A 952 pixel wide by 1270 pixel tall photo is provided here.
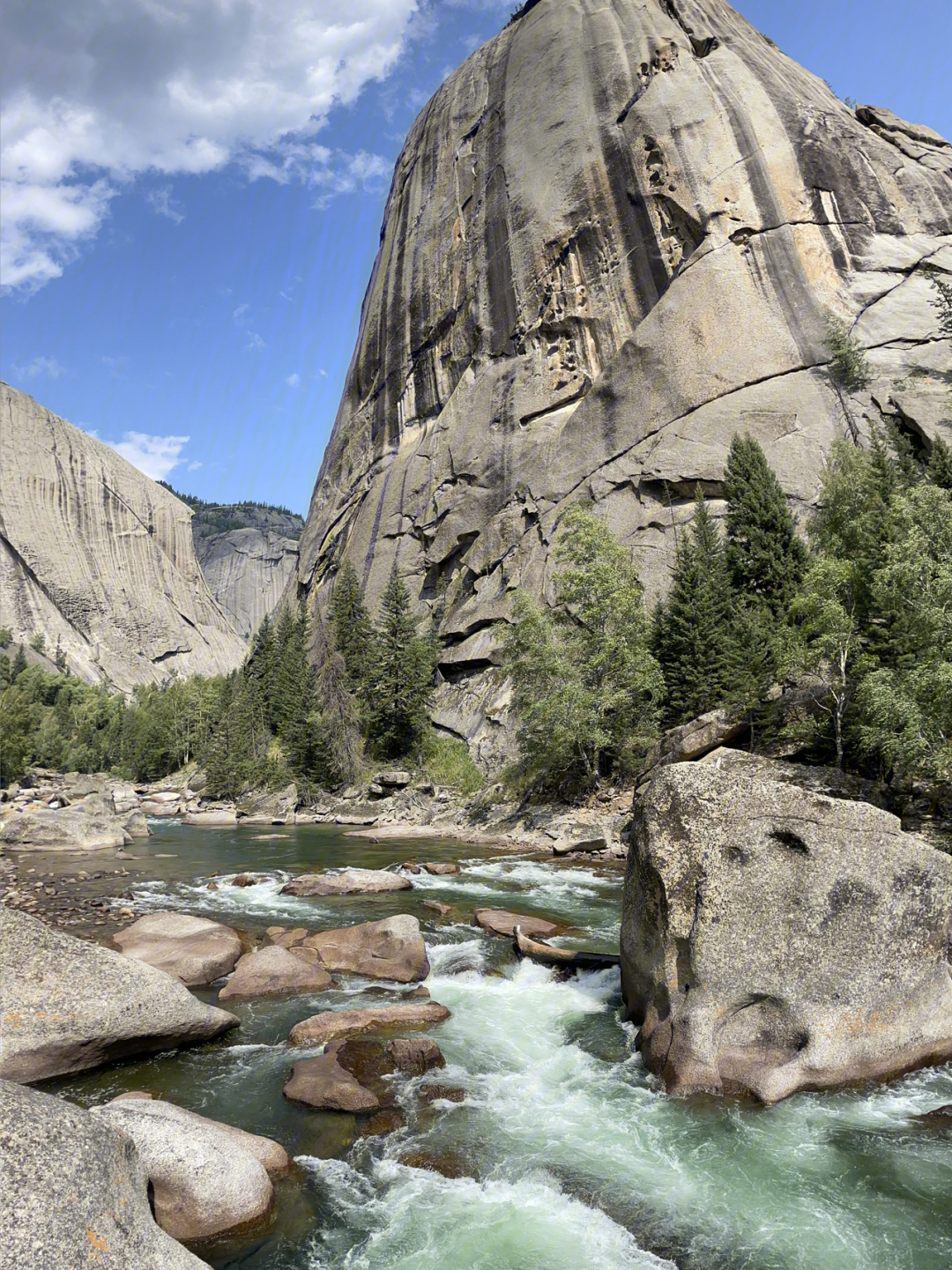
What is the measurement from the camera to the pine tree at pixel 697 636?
29359 millimetres

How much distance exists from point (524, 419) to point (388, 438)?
1652cm

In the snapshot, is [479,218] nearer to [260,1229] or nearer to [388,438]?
[388,438]

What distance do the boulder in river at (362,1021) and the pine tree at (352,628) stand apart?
38226 mm

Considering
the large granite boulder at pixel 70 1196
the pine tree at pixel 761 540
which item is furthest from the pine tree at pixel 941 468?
the large granite boulder at pixel 70 1196

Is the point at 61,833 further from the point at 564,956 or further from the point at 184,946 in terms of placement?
the point at 564,956

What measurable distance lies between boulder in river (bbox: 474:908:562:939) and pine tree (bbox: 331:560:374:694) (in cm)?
3382

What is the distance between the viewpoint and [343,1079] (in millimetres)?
7273

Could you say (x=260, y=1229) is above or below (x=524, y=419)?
below

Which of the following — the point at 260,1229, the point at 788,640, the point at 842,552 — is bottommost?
the point at 260,1229

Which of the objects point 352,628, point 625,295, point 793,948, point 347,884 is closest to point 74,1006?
point 793,948

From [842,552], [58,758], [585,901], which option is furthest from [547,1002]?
[58,758]

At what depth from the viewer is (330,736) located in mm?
45844

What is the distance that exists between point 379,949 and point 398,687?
1272 inches

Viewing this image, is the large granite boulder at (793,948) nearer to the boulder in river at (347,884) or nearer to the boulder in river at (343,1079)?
the boulder in river at (343,1079)
